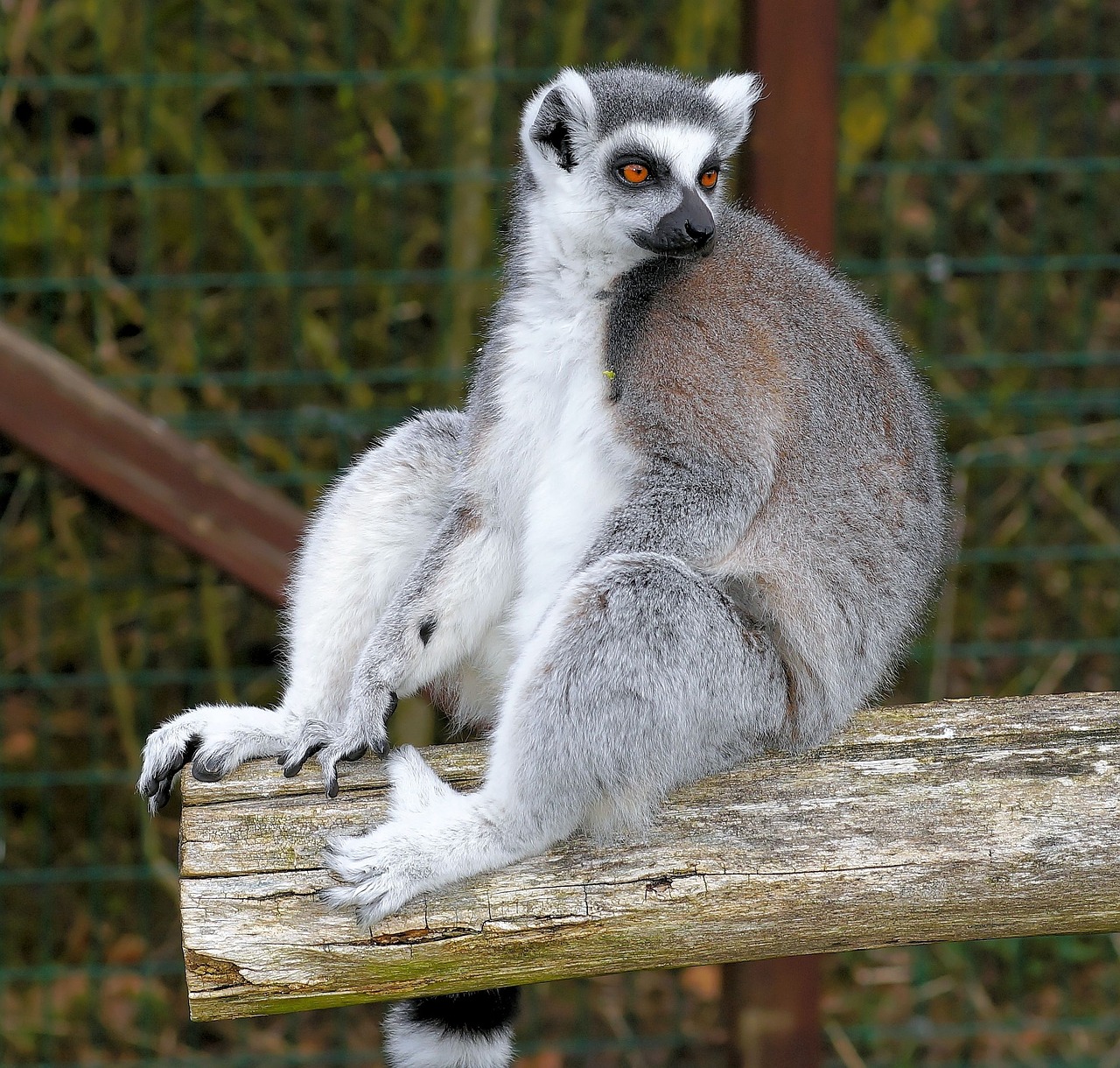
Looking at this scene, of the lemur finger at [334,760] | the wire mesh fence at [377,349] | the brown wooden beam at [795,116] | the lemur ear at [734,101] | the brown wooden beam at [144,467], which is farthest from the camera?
the wire mesh fence at [377,349]

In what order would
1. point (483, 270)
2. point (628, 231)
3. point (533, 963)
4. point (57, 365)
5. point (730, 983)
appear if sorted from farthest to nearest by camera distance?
point (483, 270), point (730, 983), point (57, 365), point (628, 231), point (533, 963)

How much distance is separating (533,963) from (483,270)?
241cm

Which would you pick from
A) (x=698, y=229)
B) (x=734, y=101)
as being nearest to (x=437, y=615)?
(x=698, y=229)

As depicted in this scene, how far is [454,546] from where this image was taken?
256cm

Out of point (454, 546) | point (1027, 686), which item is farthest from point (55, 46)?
point (1027, 686)

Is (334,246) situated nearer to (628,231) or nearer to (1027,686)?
(628,231)

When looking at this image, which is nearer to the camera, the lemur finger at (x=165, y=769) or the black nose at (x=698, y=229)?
the black nose at (x=698, y=229)

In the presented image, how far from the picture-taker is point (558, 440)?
2381mm

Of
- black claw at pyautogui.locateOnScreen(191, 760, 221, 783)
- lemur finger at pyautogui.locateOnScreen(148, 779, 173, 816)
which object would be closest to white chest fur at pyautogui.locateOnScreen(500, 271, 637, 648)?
black claw at pyautogui.locateOnScreen(191, 760, 221, 783)

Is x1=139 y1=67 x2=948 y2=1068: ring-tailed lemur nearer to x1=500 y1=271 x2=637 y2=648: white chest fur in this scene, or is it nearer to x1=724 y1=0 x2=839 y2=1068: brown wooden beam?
x1=500 y1=271 x2=637 y2=648: white chest fur

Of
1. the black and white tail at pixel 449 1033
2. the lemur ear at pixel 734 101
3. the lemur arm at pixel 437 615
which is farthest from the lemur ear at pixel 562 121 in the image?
the black and white tail at pixel 449 1033

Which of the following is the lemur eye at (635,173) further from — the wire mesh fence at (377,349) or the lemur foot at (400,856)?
the wire mesh fence at (377,349)

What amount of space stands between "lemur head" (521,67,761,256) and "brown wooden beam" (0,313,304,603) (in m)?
0.93

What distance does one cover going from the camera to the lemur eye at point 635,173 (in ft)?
7.88
